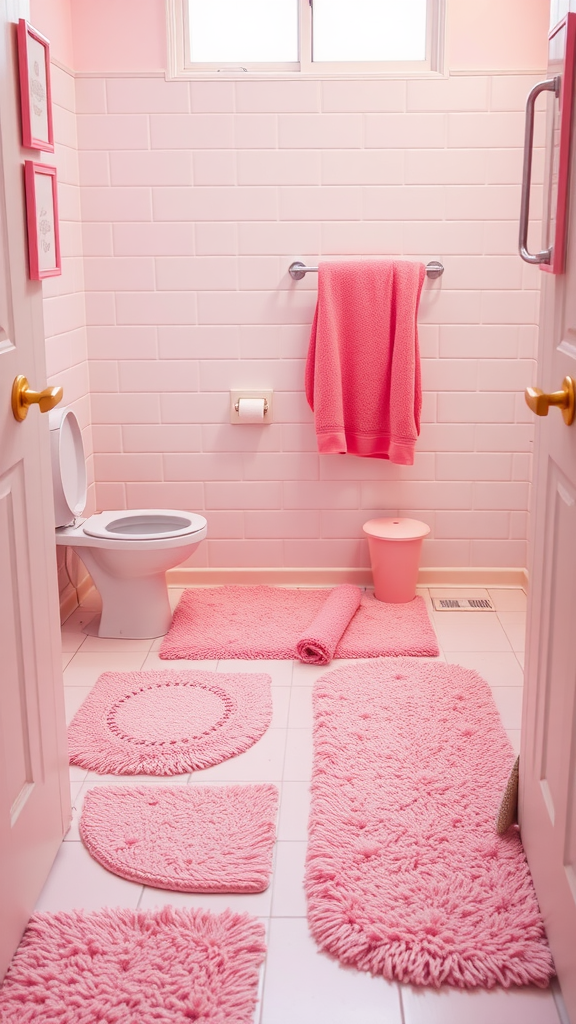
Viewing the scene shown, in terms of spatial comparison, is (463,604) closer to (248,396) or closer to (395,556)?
(395,556)

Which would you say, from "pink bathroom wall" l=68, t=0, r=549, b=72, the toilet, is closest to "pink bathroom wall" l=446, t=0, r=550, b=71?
"pink bathroom wall" l=68, t=0, r=549, b=72

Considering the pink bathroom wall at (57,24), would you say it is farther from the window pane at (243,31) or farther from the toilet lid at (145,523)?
the toilet lid at (145,523)

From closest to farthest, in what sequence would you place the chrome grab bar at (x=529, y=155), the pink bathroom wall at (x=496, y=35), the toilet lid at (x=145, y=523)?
the chrome grab bar at (x=529, y=155)
the toilet lid at (x=145, y=523)
the pink bathroom wall at (x=496, y=35)

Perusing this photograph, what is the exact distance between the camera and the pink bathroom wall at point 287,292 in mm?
3660

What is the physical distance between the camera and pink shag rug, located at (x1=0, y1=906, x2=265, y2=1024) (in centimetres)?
177

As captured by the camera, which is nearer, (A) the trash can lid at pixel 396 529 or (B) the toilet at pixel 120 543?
(B) the toilet at pixel 120 543

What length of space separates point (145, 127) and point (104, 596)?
1.68 meters

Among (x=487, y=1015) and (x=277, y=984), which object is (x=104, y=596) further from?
(x=487, y=1015)

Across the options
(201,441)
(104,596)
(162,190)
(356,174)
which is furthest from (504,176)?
(104,596)

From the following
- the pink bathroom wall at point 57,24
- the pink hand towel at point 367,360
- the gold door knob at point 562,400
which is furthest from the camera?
the pink hand towel at point 367,360

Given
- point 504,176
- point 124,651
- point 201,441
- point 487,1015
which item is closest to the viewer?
point 487,1015

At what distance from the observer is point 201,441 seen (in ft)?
12.9

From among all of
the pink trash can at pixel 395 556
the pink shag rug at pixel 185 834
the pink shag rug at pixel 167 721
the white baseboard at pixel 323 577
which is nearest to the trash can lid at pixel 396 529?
the pink trash can at pixel 395 556

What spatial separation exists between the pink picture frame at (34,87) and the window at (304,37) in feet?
5.84
